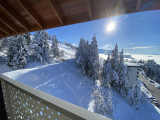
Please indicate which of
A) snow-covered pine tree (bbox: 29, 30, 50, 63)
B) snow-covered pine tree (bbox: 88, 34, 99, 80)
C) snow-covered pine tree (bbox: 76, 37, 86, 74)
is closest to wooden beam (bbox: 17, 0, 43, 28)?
snow-covered pine tree (bbox: 88, 34, 99, 80)

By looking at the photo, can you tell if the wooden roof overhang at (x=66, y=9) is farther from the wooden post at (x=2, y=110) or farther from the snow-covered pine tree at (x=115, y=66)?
the snow-covered pine tree at (x=115, y=66)

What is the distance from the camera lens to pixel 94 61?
1262 cm

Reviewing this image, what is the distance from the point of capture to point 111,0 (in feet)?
3.08

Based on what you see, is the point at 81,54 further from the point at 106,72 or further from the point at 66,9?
the point at 66,9

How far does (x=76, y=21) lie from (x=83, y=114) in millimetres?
1193

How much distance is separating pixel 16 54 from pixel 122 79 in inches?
626

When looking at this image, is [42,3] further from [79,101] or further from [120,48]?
[120,48]

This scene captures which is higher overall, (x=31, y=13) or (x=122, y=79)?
(x=31, y=13)

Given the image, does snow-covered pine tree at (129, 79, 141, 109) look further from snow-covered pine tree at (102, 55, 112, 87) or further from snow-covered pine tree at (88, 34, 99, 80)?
snow-covered pine tree at (88, 34, 99, 80)

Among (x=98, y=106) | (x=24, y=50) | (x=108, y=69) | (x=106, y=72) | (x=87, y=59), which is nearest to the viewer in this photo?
(x=98, y=106)

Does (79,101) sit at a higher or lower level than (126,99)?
higher

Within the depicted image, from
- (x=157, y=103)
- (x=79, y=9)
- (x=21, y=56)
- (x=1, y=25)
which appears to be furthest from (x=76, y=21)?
(x=157, y=103)

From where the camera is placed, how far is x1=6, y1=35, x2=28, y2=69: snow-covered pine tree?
10.7m

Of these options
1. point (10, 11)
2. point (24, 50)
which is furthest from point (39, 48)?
point (10, 11)
